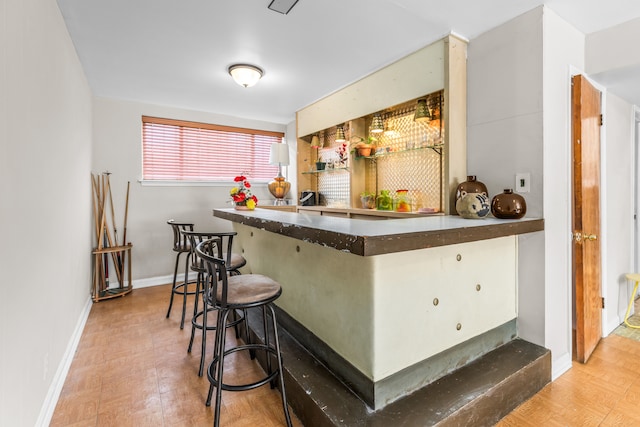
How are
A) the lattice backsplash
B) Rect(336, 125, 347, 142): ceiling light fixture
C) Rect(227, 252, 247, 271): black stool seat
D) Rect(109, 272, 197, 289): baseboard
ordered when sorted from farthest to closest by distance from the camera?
Rect(109, 272, 197, 289): baseboard
Rect(336, 125, 347, 142): ceiling light fixture
the lattice backsplash
Rect(227, 252, 247, 271): black stool seat

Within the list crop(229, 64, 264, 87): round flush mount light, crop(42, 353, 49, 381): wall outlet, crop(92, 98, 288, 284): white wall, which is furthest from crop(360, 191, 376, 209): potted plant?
crop(42, 353, 49, 381): wall outlet

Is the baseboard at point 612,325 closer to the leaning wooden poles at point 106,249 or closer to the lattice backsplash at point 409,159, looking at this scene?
the lattice backsplash at point 409,159

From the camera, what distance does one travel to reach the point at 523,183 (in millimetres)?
2053

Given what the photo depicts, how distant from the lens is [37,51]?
1623 millimetres

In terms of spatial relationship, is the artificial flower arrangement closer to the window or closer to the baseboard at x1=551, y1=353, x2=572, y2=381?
the window

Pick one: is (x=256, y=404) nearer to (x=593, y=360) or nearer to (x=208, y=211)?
(x=593, y=360)

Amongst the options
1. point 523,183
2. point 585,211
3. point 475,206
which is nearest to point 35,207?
point 475,206

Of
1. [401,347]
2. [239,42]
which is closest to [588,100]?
[401,347]

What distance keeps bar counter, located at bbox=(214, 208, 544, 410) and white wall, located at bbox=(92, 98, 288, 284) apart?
106 inches

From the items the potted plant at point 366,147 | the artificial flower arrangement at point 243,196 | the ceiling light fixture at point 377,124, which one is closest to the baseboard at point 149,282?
the artificial flower arrangement at point 243,196

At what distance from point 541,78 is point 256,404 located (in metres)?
2.61

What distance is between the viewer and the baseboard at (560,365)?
2020 mm

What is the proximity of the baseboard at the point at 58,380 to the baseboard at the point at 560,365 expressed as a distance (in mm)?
2922

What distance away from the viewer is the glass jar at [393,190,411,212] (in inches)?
116
